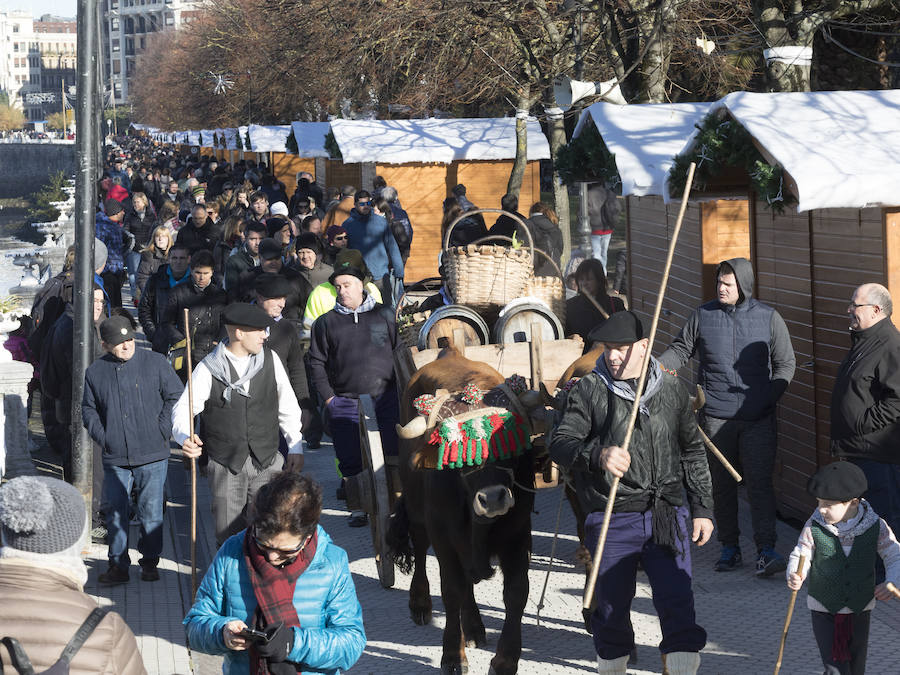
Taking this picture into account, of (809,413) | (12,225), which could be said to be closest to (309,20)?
(809,413)

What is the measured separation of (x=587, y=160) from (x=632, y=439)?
600 cm

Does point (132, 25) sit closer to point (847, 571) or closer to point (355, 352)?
point (355, 352)

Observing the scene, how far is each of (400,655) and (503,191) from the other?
17899mm

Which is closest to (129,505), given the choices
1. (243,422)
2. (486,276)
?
(243,422)

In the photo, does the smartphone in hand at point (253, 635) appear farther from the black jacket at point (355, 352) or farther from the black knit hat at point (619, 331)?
the black jacket at point (355, 352)

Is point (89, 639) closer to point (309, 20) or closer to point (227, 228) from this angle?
point (227, 228)

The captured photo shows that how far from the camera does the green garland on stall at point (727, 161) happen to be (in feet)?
26.1

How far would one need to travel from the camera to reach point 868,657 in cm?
664

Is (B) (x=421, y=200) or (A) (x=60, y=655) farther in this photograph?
(B) (x=421, y=200)

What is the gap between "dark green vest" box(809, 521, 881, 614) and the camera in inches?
222

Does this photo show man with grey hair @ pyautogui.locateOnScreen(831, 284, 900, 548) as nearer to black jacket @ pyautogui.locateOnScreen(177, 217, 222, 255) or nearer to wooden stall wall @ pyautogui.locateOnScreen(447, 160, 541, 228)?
black jacket @ pyautogui.locateOnScreen(177, 217, 222, 255)

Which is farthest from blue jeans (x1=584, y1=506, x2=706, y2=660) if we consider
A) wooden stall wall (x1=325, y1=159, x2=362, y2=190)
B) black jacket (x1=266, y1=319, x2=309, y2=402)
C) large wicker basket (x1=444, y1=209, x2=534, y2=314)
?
wooden stall wall (x1=325, y1=159, x2=362, y2=190)

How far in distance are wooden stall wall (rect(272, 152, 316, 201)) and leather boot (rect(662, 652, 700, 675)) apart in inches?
1164

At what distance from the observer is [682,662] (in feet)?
18.5
